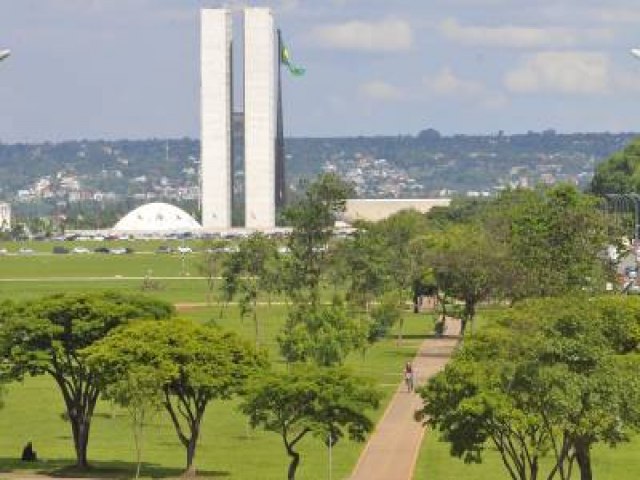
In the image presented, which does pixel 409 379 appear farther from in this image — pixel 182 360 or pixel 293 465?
pixel 293 465

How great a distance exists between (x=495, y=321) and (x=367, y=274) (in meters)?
51.1

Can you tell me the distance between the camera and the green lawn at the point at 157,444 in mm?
58906

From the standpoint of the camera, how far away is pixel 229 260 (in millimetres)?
106375

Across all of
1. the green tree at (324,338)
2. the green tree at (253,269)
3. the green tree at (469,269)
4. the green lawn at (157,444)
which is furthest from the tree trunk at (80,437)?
the green tree at (253,269)

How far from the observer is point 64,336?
195 feet

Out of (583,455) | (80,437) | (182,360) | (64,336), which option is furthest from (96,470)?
(583,455)

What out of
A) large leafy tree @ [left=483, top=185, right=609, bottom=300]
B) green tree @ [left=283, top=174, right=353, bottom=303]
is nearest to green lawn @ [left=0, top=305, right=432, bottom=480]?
large leafy tree @ [left=483, top=185, right=609, bottom=300]

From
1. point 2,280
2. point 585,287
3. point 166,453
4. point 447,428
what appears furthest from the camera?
point 2,280

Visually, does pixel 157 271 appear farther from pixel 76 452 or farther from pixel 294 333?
pixel 76 452

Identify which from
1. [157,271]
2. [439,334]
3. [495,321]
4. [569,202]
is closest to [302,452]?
[495,321]

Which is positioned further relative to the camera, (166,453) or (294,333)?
(294,333)

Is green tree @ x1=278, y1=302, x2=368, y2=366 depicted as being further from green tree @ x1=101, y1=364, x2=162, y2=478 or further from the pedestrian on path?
green tree @ x1=101, y1=364, x2=162, y2=478

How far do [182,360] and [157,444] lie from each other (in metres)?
8.75

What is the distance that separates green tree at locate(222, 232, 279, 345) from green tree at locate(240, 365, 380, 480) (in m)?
46.7
